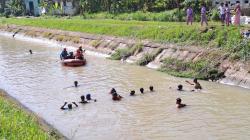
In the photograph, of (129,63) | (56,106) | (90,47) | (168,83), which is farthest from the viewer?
(90,47)

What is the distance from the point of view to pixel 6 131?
14.0 meters

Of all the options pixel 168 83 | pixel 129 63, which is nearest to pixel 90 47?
pixel 129 63

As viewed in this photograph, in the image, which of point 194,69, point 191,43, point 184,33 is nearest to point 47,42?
point 184,33

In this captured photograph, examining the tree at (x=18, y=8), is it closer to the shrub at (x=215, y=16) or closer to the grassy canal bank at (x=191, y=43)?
the grassy canal bank at (x=191, y=43)

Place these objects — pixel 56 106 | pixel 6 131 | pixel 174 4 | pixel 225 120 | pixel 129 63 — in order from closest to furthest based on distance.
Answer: pixel 6 131, pixel 225 120, pixel 56 106, pixel 129 63, pixel 174 4

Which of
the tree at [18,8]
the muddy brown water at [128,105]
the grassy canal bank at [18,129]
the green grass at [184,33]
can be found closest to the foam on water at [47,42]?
the green grass at [184,33]

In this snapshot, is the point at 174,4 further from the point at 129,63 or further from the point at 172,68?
the point at 172,68

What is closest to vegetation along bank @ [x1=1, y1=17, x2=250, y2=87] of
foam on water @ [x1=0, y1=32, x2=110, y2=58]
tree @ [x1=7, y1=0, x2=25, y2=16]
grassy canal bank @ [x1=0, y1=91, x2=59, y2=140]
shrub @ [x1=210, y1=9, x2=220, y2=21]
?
foam on water @ [x1=0, y1=32, x2=110, y2=58]

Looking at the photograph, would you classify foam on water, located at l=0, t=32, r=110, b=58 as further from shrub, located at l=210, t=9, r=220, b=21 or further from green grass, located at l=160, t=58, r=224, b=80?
green grass, located at l=160, t=58, r=224, b=80

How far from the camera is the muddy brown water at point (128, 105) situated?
17812 millimetres

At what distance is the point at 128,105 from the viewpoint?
21.9 metres

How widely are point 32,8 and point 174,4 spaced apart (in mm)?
52418

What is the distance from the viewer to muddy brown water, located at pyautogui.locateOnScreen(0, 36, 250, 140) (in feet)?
58.4

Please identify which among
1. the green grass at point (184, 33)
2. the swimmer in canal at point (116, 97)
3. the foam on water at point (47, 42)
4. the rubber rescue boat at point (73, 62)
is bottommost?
the foam on water at point (47, 42)
